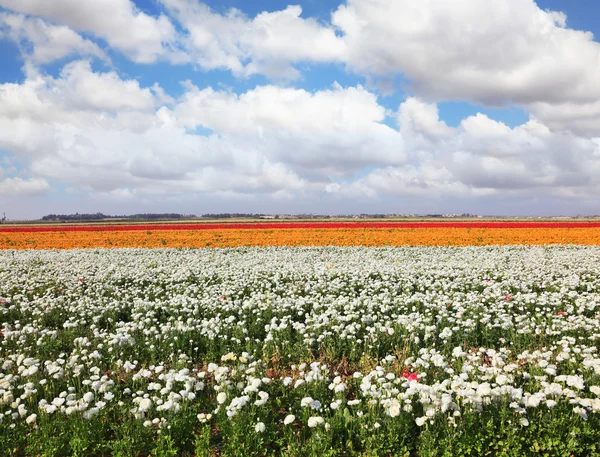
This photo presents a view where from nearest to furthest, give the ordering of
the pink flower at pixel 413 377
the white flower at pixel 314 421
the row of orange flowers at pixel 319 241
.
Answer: the white flower at pixel 314 421, the pink flower at pixel 413 377, the row of orange flowers at pixel 319 241

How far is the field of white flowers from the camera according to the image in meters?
5.36

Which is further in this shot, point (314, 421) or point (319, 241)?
point (319, 241)

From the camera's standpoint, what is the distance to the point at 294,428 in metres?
6.12

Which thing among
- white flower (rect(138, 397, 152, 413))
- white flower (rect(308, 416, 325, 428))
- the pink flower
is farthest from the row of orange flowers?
white flower (rect(308, 416, 325, 428))

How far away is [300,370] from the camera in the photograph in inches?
291

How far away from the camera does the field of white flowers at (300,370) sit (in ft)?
17.6

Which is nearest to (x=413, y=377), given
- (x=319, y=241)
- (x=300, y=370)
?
(x=300, y=370)

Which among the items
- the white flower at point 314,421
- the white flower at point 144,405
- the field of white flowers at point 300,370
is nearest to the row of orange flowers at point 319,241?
the field of white flowers at point 300,370

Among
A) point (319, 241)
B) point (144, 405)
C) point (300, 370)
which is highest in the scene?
point (319, 241)

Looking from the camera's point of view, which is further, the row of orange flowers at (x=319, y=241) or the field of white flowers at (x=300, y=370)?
the row of orange flowers at (x=319, y=241)

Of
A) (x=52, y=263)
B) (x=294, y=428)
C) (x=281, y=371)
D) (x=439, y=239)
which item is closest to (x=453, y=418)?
(x=294, y=428)

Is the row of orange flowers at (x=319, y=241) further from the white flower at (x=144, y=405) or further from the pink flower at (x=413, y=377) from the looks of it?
the white flower at (x=144, y=405)

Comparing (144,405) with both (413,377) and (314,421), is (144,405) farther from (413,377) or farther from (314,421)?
(413,377)

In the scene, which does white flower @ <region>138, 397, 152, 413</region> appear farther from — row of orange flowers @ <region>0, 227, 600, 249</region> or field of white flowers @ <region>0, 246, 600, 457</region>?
row of orange flowers @ <region>0, 227, 600, 249</region>
